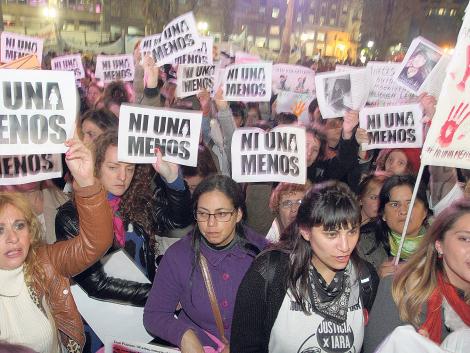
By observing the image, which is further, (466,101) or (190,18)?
(190,18)

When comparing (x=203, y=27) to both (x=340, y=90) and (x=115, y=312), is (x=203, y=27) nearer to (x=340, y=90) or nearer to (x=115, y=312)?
(x=340, y=90)

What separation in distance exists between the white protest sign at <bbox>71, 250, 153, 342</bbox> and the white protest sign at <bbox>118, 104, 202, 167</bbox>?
68 centimetres

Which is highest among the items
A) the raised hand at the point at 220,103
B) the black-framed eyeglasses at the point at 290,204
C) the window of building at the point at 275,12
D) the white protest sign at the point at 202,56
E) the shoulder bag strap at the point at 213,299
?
the window of building at the point at 275,12

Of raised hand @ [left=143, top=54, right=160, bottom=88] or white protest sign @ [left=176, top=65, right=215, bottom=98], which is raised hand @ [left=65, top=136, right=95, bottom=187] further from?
white protest sign @ [left=176, top=65, right=215, bottom=98]

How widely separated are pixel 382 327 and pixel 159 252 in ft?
5.22

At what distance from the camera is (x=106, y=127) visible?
437 cm

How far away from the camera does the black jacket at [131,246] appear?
2865 mm

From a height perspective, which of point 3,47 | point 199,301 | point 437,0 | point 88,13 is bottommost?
point 199,301

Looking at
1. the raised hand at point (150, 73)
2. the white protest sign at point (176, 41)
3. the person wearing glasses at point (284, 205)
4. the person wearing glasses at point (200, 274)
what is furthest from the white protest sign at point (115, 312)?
the white protest sign at point (176, 41)

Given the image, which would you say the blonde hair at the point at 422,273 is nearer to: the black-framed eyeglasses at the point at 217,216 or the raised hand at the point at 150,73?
the black-framed eyeglasses at the point at 217,216

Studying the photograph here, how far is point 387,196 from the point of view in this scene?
10.9 feet

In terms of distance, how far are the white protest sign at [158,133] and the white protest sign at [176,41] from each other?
231 centimetres

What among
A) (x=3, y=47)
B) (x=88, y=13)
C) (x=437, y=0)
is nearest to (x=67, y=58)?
(x=3, y=47)

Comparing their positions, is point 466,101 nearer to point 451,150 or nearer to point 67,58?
point 451,150
